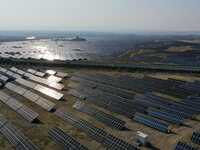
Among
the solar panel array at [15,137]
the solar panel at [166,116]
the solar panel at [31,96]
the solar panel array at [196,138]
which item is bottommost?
the solar panel at [31,96]

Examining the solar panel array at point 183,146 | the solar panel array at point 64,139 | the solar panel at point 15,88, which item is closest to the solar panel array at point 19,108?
the solar panel at point 15,88

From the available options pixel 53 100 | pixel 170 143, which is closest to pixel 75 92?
pixel 53 100

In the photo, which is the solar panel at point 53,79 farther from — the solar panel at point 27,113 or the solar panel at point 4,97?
the solar panel at point 27,113

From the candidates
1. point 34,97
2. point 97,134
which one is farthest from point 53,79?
point 97,134

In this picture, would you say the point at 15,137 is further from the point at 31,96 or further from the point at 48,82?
the point at 48,82

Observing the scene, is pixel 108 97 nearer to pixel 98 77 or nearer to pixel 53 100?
pixel 53 100
